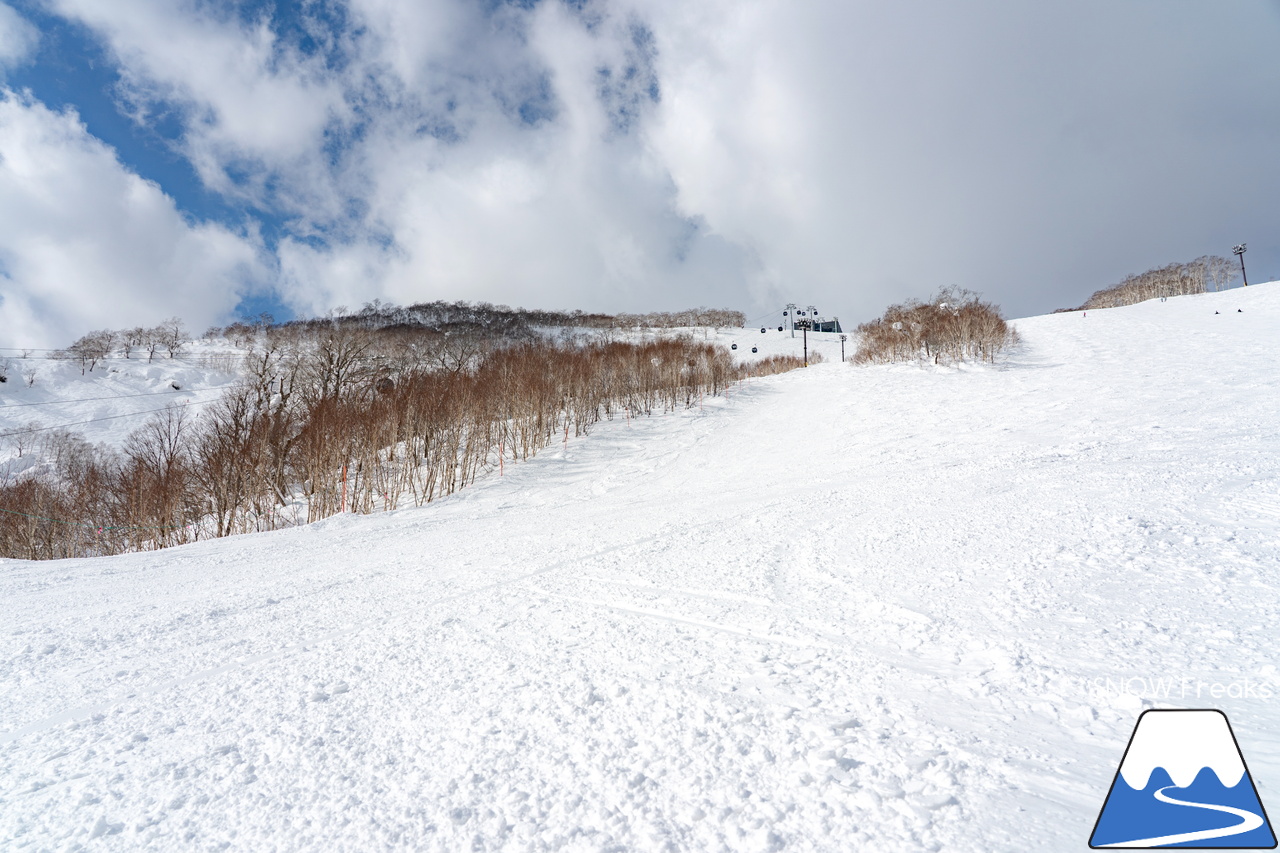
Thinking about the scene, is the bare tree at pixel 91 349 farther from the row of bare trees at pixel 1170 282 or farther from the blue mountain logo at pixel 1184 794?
the row of bare trees at pixel 1170 282

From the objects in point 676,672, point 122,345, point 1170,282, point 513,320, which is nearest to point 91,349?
point 122,345

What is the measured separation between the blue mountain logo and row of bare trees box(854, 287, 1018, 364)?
26.6 meters

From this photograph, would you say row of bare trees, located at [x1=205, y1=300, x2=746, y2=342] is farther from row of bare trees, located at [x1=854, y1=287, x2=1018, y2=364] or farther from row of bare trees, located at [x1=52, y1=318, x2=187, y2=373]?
row of bare trees, located at [x1=854, y1=287, x2=1018, y2=364]

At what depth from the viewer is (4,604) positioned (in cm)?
511

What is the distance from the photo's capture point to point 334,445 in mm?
14891

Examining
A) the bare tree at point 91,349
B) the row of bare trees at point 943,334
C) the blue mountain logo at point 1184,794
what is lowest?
the blue mountain logo at point 1184,794

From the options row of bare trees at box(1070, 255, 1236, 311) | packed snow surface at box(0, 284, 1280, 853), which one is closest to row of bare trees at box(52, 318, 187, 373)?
packed snow surface at box(0, 284, 1280, 853)

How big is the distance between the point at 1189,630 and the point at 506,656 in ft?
14.0

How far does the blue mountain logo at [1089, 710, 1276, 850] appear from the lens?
1.69m

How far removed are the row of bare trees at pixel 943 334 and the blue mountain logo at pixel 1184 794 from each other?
26.6 meters

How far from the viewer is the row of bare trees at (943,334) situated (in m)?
24.6

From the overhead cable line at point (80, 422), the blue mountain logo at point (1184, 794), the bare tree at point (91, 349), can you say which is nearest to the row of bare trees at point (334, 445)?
the blue mountain logo at point (1184, 794)

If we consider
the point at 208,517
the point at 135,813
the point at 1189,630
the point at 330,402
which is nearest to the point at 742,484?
the point at 1189,630

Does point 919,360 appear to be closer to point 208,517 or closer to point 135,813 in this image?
point 135,813
